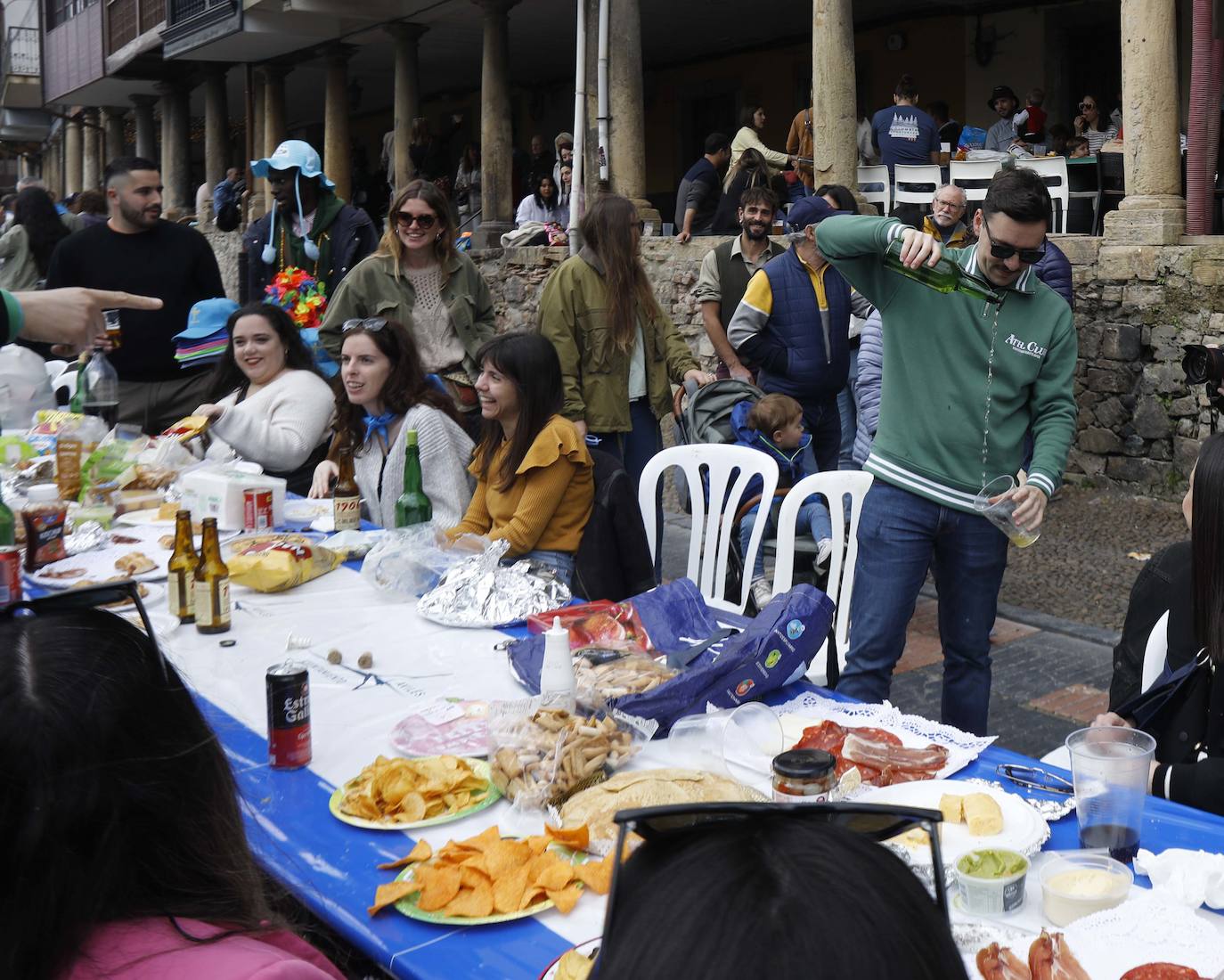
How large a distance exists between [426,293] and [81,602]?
162 inches

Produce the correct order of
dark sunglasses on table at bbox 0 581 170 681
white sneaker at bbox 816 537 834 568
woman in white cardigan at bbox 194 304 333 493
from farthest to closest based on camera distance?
woman in white cardigan at bbox 194 304 333 493, white sneaker at bbox 816 537 834 568, dark sunglasses on table at bbox 0 581 170 681

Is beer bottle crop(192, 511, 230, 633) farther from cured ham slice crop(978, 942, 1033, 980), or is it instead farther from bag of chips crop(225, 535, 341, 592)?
cured ham slice crop(978, 942, 1033, 980)

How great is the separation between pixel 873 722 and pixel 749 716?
0.33 m

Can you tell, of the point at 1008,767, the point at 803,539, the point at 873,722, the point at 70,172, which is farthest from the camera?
the point at 70,172

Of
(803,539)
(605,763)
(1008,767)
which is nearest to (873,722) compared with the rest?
(1008,767)

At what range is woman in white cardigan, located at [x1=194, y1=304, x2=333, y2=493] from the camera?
4934 mm

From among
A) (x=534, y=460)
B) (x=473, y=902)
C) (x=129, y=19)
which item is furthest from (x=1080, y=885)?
(x=129, y=19)

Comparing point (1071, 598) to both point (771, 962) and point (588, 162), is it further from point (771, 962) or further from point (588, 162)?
point (588, 162)

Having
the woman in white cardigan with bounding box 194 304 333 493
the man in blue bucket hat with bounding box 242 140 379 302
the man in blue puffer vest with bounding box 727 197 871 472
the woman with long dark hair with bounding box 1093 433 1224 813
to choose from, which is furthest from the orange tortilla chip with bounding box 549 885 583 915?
the man in blue bucket hat with bounding box 242 140 379 302

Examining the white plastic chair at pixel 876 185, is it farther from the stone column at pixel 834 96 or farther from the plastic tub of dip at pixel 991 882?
the plastic tub of dip at pixel 991 882

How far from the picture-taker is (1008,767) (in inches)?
85.9

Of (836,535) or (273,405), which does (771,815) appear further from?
(273,405)

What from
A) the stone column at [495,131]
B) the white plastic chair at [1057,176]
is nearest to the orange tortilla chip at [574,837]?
the white plastic chair at [1057,176]

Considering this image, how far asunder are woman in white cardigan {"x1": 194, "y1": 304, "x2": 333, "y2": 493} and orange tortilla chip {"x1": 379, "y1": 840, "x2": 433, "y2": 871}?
126 inches
